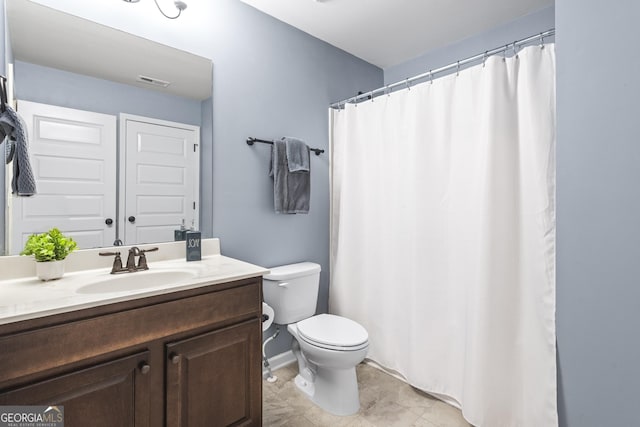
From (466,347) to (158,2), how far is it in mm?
2465

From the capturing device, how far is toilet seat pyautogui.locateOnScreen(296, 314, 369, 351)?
1719 mm

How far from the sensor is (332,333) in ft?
6.06

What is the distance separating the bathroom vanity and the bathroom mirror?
0.58m

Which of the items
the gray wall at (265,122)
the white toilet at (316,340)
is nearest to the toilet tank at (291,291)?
the white toilet at (316,340)

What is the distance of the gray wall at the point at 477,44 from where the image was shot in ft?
6.72

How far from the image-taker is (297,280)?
2.07 m

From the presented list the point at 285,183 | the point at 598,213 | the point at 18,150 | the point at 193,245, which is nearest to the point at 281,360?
the point at 193,245

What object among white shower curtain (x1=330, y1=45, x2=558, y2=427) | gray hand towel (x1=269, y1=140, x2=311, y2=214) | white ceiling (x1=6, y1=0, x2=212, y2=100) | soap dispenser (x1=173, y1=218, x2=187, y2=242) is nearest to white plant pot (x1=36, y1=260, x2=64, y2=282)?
soap dispenser (x1=173, y1=218, x2=187, y2=242)

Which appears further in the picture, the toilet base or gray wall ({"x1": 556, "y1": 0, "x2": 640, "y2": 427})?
the toilet base

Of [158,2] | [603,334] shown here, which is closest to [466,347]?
[603,334]

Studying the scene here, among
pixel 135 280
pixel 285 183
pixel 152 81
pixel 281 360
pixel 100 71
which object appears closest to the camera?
pixel 135 280

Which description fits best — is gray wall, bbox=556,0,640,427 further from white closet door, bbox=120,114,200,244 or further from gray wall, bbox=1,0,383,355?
white closet door, bbox=120,114,200,244

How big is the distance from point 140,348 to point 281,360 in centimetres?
132

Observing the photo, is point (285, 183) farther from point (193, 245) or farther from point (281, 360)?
point (281, 360)
